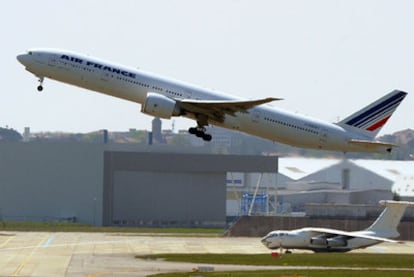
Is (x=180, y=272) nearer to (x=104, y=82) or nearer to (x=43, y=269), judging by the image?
(x=43, y=269)

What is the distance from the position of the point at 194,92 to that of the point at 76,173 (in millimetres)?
52361

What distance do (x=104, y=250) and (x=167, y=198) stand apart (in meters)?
41.6

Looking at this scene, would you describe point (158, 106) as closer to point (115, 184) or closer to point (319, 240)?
point (319, 240)

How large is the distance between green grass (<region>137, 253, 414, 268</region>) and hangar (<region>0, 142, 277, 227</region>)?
44.2 meters

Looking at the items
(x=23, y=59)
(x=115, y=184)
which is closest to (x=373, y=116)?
(x=23, y=59)

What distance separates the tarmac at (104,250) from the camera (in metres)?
64.0

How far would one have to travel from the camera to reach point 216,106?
70.4 meters

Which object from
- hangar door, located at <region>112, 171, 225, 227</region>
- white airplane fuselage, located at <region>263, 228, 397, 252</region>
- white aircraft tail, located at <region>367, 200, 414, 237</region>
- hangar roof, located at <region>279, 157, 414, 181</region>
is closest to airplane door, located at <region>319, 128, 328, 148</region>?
white airplane fuselage, located at <region>263, 228, 397, 252</region>

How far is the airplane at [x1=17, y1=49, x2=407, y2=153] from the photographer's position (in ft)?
226

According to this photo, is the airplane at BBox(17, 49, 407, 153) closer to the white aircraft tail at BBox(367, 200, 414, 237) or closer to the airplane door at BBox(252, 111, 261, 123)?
the airplane door at BBox(252, 111, 261, 123)

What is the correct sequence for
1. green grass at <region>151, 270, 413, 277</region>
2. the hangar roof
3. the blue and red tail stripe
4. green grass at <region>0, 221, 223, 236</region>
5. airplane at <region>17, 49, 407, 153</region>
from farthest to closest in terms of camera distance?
the hangar roof → green grass at <region>0, 221, 223, 236</region> → the blue and red tail stripe → airplane at <region>17, 49, 407, 153</region> → green grass at <region>151, 270, 413, 277</region>

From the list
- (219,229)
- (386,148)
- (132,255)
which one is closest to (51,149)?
(219,229)

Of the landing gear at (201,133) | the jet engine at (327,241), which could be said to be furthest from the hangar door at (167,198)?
the landing gear at (201,133)

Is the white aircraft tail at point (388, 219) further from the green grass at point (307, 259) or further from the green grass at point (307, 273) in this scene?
the green grass at point (307, 273)
